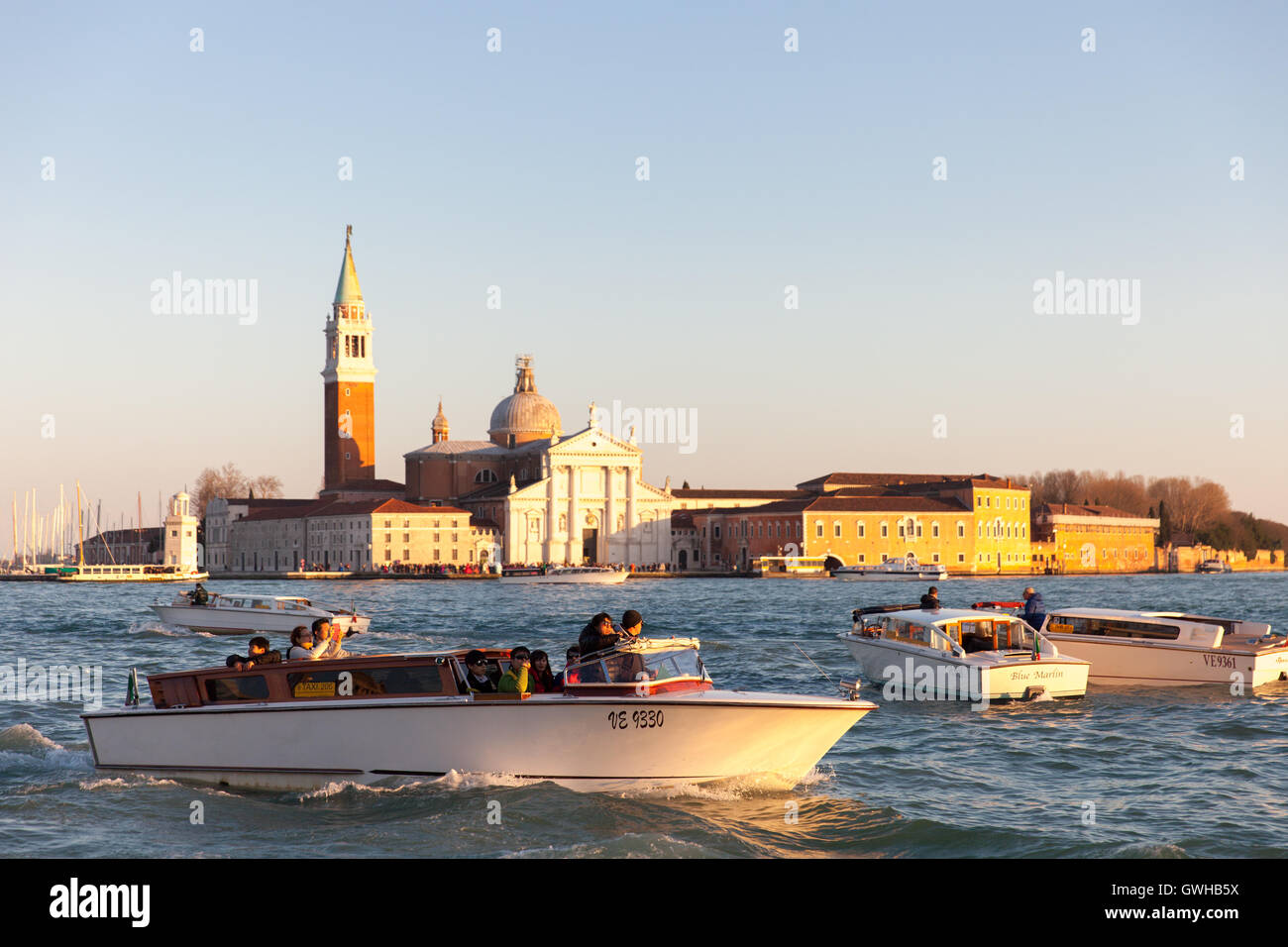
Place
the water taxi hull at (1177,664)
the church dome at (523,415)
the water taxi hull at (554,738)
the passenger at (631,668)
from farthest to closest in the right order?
the church dome at (523,415) → the water taxi hull at (1177,664) → the passenger at (631,668) → the water taxi hull at (554,738)

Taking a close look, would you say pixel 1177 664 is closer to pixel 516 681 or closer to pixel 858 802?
pixel 858 802

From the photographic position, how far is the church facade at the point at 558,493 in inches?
4097

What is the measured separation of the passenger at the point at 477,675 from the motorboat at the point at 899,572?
84973 mm

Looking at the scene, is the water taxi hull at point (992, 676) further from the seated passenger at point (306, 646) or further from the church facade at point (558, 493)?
the church facade at point (558, 493)

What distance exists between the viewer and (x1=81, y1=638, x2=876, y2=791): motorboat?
36.2ft

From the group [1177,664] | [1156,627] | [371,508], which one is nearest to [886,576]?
[371,508]

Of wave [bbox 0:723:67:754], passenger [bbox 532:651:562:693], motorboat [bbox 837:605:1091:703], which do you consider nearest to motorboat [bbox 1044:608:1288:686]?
motorboat [bbox 837:605:1091:703]

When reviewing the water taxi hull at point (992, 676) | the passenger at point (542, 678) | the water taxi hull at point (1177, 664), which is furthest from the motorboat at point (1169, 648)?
the passenger at point (542, 678)

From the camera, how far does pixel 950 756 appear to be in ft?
46.5

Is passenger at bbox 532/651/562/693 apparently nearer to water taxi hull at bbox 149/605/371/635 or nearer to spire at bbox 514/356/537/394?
water taxi hull at bbox 149/605/371/635
